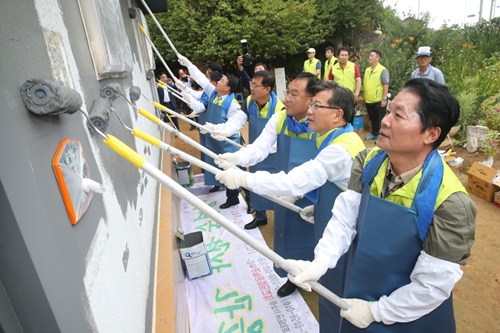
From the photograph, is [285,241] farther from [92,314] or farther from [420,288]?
[92,314]

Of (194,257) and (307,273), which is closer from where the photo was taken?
(307,273)

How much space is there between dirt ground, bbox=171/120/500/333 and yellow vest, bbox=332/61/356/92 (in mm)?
4080

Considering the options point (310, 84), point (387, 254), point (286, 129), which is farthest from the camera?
point (286, 129)

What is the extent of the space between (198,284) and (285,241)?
1.02m

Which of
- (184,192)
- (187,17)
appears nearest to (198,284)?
(184,192)

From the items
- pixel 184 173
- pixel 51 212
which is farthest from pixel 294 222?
pixel 184 173

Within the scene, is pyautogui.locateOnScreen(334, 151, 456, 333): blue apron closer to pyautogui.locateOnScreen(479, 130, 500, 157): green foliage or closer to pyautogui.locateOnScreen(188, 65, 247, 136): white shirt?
pyautogui.locateOnScreen(188, 65, 247, 136): white shirt

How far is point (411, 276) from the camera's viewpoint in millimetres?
1429

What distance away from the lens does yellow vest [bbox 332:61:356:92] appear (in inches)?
290

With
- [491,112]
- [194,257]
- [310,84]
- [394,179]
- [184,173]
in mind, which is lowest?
[194,257]

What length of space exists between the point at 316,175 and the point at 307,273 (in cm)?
71

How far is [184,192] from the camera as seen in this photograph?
4.04 feet

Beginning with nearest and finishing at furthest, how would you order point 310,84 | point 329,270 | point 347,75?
1. point 329,270
2. point 310,84
3. point 347,75

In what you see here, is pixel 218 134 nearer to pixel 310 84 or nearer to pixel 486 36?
pixel 310 84
